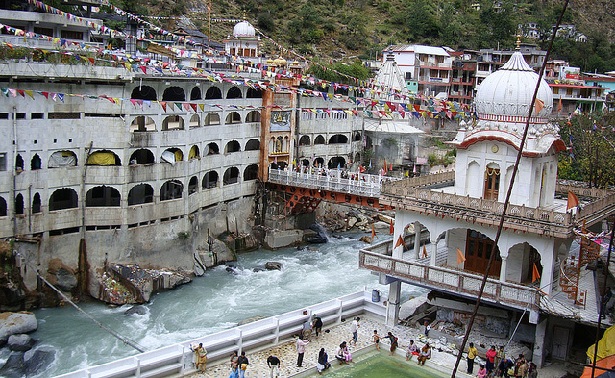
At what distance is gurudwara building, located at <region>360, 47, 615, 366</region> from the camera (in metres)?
28.1

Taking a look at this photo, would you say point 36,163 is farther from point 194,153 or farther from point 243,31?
Answer: point 243,31

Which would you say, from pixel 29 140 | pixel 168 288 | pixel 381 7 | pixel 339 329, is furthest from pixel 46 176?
pixel 381 7

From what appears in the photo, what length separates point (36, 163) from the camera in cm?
4006

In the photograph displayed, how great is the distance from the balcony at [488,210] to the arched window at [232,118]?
22.9 metres

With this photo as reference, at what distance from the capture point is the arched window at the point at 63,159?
134 feet

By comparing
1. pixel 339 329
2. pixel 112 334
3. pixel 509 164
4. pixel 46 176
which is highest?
pixel 509 164

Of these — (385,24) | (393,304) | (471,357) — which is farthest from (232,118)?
(385,24)

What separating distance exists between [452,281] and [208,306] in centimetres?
1606

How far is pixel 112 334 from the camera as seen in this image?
35.2 m

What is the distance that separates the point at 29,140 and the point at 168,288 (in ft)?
37.6

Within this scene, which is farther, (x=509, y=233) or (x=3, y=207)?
(x=3, y=207)

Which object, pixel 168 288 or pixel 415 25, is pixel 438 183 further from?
pixel 415 25

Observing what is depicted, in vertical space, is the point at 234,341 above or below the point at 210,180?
below

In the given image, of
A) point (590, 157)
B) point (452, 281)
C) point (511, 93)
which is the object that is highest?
point (511, 93)
